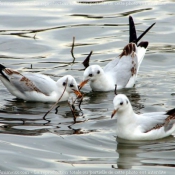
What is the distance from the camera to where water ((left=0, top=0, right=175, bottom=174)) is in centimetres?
1005

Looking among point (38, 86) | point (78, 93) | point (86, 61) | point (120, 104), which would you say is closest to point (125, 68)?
point (86, 61)

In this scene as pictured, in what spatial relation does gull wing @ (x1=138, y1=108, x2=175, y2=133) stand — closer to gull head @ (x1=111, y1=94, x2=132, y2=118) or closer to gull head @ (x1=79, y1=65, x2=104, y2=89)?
gull head @ (x1=111, y1=94, x2=132, y2=118)

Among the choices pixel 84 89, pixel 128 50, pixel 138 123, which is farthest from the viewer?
pixel 128 50

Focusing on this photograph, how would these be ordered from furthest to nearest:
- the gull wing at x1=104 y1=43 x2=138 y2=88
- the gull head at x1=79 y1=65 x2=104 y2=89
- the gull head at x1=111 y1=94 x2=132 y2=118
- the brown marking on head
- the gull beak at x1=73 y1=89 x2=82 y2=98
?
the brown marking on head → the gull wing at x1=104 y1=43 x2=138 y2=88 → the gull head at x1=79 y1=65 x2=104 y2=89 → the gull beak at x1=73 y1=89 x2=82 y2=98 → the gull head at x1=111 y1=94 x2=132 y2=118

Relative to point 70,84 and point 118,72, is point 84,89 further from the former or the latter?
point 70,84

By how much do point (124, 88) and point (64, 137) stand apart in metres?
3.53

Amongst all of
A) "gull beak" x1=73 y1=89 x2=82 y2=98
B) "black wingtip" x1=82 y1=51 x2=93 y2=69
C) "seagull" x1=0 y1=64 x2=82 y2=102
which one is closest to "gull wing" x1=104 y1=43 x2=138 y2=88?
"black wingtip" x1=82 y1=51 x2=93 y2=69

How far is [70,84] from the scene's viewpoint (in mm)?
13094

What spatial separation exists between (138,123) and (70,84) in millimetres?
2418

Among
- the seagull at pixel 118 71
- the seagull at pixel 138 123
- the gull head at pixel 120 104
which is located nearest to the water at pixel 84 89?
the seagull at pixel 138 123

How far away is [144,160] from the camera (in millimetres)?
10047

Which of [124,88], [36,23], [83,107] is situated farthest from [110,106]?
[36,23]

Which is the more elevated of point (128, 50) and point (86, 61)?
point (128, 50)

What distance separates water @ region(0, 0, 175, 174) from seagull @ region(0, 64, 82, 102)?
0.56 ft
